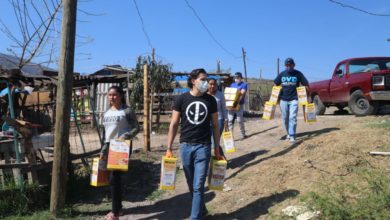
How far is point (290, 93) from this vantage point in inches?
354

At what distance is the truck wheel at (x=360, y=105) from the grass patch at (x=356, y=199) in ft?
23.2

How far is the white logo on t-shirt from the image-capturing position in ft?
17.1

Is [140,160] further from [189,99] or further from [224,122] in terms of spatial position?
[189,99]

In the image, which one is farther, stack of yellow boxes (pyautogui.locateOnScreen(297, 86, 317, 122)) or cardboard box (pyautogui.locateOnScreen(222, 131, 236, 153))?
stack of yellow boxes (pyautogui.locateOnScreen(297, 86, 317, 122))

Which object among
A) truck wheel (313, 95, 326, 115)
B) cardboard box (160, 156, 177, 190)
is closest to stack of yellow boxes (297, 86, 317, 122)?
cardboard box (160, 156, 177, 190)

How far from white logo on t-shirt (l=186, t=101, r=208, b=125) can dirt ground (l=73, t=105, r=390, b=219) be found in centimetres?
140

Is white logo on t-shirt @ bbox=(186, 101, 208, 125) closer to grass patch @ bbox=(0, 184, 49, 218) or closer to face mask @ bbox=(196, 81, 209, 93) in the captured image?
face mask @ bbox=(196, 81, 209, 93)

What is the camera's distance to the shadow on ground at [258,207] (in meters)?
5.66

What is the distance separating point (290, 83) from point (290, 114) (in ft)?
2.09

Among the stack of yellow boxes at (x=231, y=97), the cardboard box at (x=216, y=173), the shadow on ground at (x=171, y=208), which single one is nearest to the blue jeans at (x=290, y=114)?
the stack of yellow boxes at (x=231, y=97)

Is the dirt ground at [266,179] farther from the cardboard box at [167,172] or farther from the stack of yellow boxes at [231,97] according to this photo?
the stack of yellow boxes at [231,97]

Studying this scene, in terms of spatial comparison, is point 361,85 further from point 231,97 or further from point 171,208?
point 171,208

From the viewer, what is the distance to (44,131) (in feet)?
27.2

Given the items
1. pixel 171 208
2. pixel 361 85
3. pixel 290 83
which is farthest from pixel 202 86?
pixel 361 85
